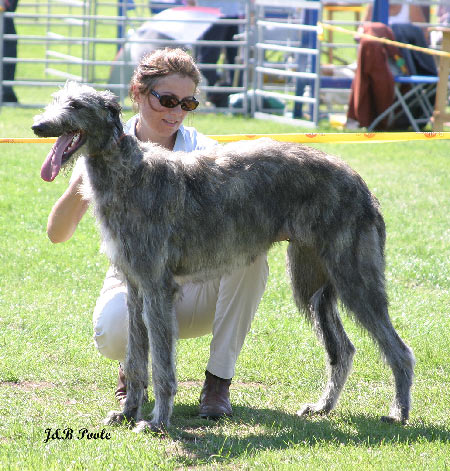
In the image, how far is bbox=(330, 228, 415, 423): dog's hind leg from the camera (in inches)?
176

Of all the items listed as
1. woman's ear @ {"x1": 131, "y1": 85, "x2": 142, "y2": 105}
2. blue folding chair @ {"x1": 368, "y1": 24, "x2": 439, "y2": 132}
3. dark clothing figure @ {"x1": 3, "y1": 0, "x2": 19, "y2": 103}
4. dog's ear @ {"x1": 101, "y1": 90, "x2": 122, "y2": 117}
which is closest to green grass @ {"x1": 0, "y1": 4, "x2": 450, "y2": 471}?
dog's ear @ {"x1": 101, "y1": 90, "x2": 122, "y2": 117}

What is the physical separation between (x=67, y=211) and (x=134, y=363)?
967mm

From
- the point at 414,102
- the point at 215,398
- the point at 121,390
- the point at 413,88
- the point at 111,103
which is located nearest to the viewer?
the point at 111,103

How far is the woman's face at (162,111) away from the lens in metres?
4.69

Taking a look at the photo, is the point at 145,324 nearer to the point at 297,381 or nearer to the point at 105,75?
the point at 297,381

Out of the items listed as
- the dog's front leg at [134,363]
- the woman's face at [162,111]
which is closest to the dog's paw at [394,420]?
the dog's front leg at [134,363]

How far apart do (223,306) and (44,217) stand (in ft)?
15.0

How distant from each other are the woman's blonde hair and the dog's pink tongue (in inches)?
39.9

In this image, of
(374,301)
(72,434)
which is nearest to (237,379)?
(374,301)

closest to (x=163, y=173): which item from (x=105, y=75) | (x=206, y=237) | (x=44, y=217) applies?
(x=206, y=237)

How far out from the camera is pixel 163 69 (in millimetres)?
4695

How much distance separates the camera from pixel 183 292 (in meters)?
4.71

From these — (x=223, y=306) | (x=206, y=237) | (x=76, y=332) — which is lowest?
(x=76, y=332)

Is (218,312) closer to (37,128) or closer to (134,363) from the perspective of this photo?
(134,363)
